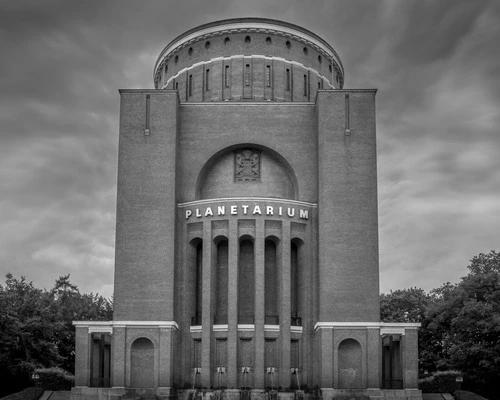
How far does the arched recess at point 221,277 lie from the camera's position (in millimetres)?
48375

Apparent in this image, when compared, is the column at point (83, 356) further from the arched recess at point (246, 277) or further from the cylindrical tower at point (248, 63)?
the cylindrical tower at point (248, 63)

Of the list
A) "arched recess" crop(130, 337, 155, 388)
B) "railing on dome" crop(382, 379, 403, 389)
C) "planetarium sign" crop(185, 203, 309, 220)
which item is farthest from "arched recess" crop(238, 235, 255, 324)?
"railing on dome" crop(382, 379, 403, 389)

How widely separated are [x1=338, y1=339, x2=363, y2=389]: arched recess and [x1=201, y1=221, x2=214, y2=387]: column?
7006mm

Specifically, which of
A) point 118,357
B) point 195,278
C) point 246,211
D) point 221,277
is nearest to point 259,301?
point 221,277

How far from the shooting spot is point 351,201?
157ft

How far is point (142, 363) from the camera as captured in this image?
46188 millimetres

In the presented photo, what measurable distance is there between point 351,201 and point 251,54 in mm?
13287

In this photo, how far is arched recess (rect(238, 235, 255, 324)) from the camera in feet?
160

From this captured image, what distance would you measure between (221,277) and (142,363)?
6674 mm

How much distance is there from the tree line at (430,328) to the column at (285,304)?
10.4 meters

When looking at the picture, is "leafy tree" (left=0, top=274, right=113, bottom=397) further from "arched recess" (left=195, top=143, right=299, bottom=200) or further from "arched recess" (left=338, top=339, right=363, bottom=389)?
"arched recess" (left=338, top=339, right=363, bottom=389)

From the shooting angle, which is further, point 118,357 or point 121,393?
point 118,357

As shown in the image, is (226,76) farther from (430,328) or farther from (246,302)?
(430,328)

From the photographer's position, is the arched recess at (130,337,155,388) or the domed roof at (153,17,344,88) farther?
the domed roof at (153,17,344,88)
